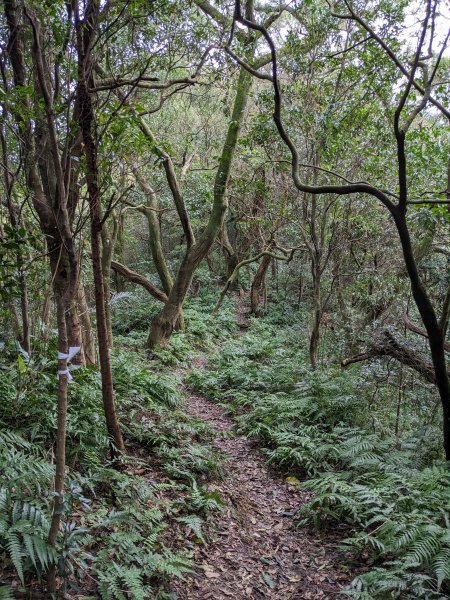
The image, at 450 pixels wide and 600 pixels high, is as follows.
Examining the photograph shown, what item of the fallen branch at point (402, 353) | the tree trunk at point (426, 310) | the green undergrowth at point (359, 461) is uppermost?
the tree trunk at point (426, 310)

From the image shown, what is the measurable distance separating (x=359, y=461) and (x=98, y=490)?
9.85ft

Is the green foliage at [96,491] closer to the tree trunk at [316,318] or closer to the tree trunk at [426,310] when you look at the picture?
the tree trunk at [426,310]

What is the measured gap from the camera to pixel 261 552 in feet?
13.1

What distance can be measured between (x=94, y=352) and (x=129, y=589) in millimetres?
4990

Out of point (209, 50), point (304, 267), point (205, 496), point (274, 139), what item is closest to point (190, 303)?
point (304, 267)

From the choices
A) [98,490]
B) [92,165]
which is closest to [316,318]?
[98,490]

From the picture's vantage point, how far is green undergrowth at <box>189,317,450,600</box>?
3.28 meters

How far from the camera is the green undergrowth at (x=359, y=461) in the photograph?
3.28 m

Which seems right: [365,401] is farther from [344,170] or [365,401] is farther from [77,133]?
[77,133]

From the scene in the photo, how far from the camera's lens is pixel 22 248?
13.0ft

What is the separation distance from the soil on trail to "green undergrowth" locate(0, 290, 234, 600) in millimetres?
186

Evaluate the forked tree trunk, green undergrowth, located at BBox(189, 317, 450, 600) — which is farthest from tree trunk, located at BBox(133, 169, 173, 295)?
green undergrowth, located at BBox(189, 317, 450, 600)

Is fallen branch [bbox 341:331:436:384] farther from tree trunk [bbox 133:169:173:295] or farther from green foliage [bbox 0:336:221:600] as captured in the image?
tree trunk [bbox 133:169:173:295]

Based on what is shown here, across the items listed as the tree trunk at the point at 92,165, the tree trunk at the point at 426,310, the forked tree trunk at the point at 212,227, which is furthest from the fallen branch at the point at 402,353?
the forked tree trunk at the point at 212,227
